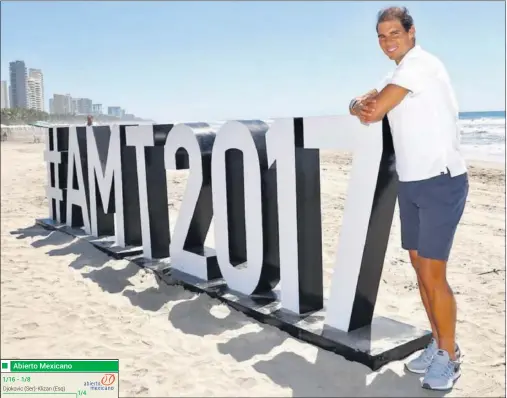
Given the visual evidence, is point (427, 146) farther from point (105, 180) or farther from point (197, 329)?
point (105, 180)

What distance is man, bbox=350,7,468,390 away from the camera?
256cm

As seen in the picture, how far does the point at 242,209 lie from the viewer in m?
4.47

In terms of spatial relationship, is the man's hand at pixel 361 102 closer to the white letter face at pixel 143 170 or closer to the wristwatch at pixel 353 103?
the wristwatch at pixel 353 103

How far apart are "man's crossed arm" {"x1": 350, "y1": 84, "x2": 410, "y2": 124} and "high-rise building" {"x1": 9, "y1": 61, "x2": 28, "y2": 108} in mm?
2386

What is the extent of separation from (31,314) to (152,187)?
189 cm

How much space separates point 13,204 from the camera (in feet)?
32.2

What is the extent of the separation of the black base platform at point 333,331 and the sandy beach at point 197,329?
59 millimetres

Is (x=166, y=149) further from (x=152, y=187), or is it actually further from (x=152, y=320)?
(x=152, y=320)

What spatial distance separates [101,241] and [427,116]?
471 centimetres

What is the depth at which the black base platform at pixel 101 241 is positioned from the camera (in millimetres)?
5695

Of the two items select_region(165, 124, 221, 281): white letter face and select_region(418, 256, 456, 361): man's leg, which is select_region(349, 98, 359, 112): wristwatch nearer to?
select_region(418, 256, 456, 361): man's leg

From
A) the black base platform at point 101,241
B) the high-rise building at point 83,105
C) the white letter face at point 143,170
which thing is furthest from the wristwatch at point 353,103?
the high-rise building at point 83,105

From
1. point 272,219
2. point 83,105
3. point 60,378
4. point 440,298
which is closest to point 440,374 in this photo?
point 440,298

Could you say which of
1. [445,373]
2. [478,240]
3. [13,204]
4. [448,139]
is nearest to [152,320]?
[445,373]
